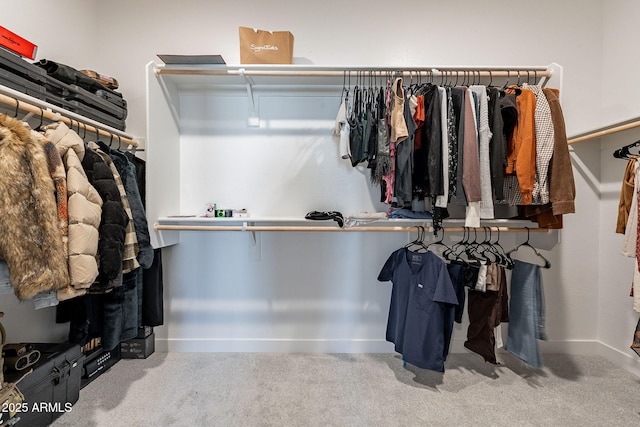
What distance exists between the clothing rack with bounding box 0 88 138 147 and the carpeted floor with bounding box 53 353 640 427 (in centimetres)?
154

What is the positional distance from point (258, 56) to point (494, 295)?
2.15 metres

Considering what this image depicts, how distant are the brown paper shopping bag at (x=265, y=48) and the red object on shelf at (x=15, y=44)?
1.06 metres

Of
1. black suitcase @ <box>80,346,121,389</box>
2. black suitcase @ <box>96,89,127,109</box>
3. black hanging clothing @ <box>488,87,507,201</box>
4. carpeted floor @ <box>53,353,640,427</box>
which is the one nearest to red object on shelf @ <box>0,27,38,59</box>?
black suitcase @ <box>96,89,127,109</box>

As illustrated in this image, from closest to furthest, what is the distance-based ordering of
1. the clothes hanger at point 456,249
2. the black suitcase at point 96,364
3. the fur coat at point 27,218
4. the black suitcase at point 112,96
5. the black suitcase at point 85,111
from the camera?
the fur coat at point 27,218
the black suitcase at point 85,111
the black suitcase at point 96,364
the black suitcase at point 112,96
the clothes hanger at point 456,249

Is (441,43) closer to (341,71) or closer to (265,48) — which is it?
(341,71)

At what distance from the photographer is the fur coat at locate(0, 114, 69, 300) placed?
42.0 inches

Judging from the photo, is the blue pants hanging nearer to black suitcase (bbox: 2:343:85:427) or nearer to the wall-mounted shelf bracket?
the wall-mounted shelf bracket

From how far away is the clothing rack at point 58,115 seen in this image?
1256 millimetres

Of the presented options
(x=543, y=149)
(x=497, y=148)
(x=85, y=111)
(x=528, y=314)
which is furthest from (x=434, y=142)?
(x=85, y=111)

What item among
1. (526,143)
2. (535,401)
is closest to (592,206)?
(526,143)

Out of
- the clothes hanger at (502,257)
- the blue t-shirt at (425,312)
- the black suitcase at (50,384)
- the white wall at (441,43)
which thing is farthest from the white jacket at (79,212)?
the clothes hanger at (502,257)

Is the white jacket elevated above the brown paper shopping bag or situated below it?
below

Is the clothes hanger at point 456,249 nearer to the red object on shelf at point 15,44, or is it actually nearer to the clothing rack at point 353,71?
the clothing rack at point 353,71

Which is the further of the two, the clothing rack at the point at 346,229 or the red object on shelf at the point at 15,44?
the clothing rack at the point at 346,229
